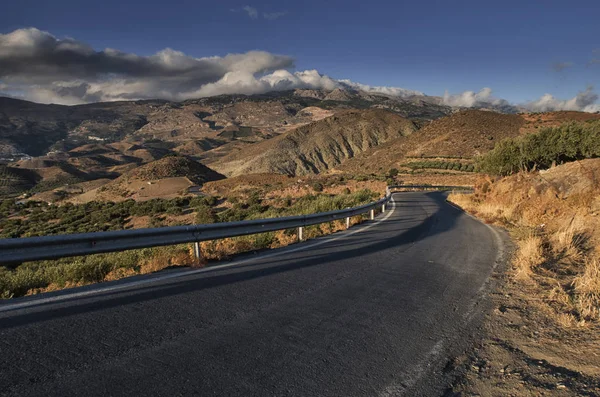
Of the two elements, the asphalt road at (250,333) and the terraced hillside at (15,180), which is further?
the terraced hillside at (15,180)

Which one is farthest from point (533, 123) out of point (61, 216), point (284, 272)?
point (284, 272)

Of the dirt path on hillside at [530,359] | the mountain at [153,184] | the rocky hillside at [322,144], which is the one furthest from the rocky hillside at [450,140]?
the dirt path on hillside at [530,359]

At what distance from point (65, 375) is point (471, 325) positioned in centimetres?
414

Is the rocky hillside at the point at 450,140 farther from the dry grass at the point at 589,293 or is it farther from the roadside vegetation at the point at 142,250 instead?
the dry grass at the point at 589,293

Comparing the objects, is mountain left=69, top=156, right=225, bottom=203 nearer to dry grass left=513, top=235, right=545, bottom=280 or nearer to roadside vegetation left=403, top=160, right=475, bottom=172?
roadside vegetation left=403, top=160, right=475, bottom=172

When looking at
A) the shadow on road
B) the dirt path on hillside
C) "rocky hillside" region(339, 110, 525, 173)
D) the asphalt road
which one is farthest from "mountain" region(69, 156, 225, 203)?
the dirt path on hillside

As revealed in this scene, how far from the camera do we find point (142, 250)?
10.9 metres

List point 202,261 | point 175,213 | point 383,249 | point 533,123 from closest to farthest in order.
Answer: point 202,261 < point 383,249 < point 175,213 < point 533,123

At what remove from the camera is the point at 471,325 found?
15.3 feet

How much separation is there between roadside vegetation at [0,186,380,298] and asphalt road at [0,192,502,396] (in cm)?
187

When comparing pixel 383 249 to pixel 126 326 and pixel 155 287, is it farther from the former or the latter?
pixel 126 326

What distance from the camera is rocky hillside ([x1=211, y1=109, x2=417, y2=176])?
5492 inches

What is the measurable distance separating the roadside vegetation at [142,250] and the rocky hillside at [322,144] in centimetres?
8667

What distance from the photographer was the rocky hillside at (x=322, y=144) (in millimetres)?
139500
